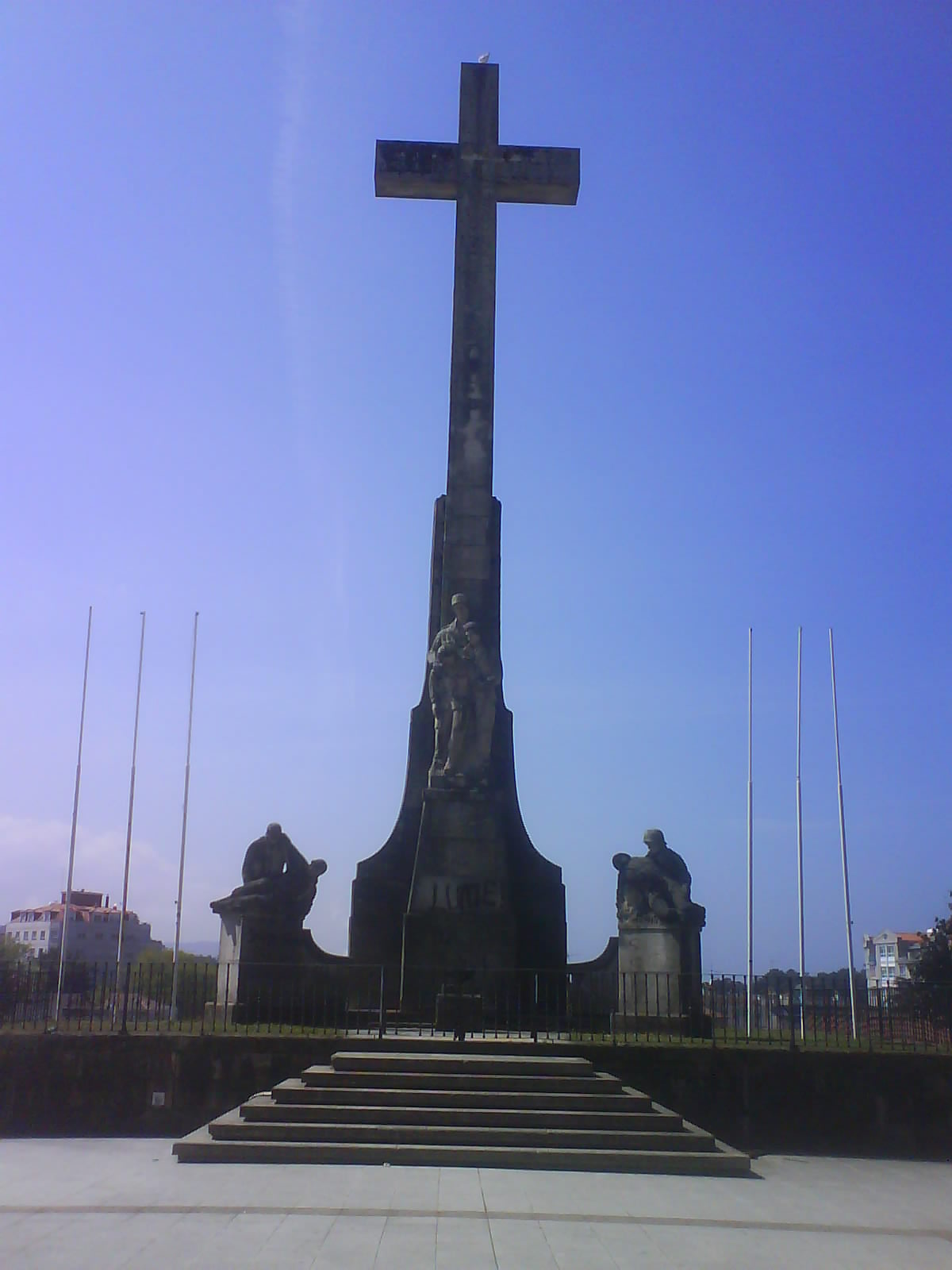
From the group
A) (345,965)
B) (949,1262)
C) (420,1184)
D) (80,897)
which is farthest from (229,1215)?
(80,897)

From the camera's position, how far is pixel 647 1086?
14852 mm

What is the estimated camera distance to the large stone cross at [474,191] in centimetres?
2117

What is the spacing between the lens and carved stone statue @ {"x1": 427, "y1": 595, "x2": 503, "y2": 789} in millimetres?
19375

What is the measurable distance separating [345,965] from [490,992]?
7.25 feet

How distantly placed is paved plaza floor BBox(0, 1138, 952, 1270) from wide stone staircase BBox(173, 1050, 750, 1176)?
0.29 m

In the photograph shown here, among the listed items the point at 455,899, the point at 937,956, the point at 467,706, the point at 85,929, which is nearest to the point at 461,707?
the point at 467,706

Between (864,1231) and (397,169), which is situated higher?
(397,169)

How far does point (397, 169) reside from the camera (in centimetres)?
2222

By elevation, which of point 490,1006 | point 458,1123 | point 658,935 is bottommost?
point 458,1123

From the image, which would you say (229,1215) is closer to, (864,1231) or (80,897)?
(864,1231)

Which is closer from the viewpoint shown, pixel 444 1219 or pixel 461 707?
pixel 444 1219

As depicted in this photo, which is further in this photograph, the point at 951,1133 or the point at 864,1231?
the point at 951,1133

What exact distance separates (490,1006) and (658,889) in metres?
3.00

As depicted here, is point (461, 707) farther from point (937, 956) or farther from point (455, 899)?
point (937, 956)
